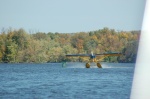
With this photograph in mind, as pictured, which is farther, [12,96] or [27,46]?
[27,46]

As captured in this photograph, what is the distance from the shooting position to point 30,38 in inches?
5032

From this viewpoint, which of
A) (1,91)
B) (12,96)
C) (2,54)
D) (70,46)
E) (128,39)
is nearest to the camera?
(12,96)

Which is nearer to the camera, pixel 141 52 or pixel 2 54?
pixel 141 52

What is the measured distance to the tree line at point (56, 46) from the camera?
122000 millimetres

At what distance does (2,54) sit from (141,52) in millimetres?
35897

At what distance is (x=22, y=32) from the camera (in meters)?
124

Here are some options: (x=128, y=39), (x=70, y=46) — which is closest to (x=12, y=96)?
(x=70, y=46)

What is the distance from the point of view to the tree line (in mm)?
122000

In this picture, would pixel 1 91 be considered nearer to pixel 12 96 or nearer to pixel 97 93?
pixel 12 96

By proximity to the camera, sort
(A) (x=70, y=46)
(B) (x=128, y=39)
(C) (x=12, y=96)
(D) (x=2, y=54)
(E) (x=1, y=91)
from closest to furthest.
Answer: (C) (x=12, y=96)
(E) (x=1, y=91)
(D) (x=2, y=54)
(A) (x=70, y=46)
(B) (x=128, y=39)

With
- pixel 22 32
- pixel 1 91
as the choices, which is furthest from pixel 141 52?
pixel 1 91

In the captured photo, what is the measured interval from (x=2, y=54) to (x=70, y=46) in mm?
18967

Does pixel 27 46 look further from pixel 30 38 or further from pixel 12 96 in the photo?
pixel 12 96

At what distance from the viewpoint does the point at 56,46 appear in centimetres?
12988
